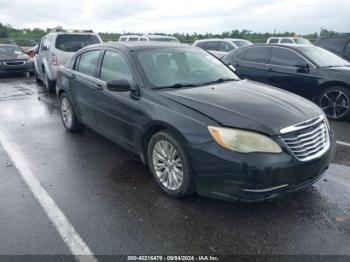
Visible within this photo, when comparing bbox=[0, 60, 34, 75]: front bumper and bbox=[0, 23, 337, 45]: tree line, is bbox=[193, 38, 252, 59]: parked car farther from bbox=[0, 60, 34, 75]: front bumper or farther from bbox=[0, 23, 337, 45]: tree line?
bbox=[0, 23, 337, 45]: tree line

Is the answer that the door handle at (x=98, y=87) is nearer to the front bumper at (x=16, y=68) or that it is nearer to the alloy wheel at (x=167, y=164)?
the alloy wheel at (x=167, y=164)

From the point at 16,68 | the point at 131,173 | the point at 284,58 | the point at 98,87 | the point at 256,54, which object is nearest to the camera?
the point at 131,173

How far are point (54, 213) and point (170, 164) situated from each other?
1.28m

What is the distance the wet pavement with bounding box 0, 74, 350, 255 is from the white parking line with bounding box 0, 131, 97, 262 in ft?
0.17

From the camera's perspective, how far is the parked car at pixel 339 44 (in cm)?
1026

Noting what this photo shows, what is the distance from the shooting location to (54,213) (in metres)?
3.42

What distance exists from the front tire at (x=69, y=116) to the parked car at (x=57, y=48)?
3893 mm

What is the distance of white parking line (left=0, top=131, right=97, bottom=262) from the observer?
2834mm

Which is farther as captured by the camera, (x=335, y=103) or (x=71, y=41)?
(x=71, y=41)

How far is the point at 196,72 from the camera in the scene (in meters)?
4.46

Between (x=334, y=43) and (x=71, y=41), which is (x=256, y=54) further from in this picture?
(x=71, y=41)

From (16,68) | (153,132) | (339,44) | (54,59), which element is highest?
(339,44)

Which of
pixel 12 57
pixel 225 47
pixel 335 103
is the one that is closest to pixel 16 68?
pixel 12 57

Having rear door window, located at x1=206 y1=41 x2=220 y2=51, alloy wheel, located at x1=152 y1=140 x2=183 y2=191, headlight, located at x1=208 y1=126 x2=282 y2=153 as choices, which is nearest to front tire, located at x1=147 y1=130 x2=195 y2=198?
alloy wheel, located at x1=152 y1=140 x2=183 y2=191
